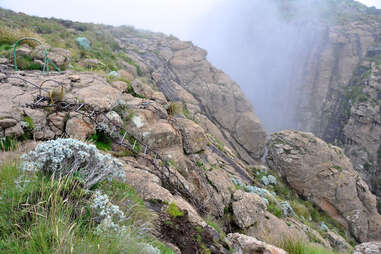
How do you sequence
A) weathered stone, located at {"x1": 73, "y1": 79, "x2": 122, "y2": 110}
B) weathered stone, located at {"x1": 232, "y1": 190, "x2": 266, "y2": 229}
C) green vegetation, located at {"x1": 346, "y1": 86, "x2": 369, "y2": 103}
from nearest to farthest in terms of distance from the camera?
weathered stone, located at {"x1": 73, "y1": 79, "x2": 122, "y2": 110}, weathered stone, located at {"x1": 232, "y1": 190, "x2": 266, "y2": 229}, green vegetation, located at {"x1": 346, "y1": 86, "x2": 369, "y2": 103}

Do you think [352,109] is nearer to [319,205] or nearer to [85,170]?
[319,205]

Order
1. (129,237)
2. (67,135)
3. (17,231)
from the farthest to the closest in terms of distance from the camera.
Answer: (67,135) < (129,237) < (17,231)

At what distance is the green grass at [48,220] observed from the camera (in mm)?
1315

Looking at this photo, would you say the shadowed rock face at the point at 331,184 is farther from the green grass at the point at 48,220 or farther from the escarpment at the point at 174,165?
the green grass at the point at 48,220

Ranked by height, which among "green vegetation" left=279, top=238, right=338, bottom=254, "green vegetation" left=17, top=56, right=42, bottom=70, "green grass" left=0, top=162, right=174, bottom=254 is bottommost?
"green vegetation" left=279, top=238, right=338, bottom=254

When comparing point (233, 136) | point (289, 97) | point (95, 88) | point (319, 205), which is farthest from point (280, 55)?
point (95, 88)

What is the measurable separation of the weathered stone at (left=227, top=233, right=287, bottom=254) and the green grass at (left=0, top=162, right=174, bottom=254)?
1452mm

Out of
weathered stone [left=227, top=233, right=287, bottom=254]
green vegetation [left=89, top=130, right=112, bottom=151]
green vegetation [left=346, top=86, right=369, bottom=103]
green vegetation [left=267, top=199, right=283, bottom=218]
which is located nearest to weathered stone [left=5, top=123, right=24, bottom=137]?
green vegetation [left=89, top=130, right=112, bottom=151]

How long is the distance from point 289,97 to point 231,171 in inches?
1687

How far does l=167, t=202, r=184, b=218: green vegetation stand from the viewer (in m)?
2.77

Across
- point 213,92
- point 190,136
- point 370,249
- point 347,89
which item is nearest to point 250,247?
point 370,249

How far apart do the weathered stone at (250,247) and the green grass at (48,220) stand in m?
1.45

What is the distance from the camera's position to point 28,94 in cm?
395

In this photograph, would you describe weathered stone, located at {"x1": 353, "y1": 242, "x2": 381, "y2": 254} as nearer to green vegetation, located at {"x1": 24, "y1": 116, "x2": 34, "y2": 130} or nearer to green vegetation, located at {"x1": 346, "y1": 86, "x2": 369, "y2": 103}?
green vegetation, located at {"x1": 24, "y1": 116, "x2": 34, "y2": 130}
